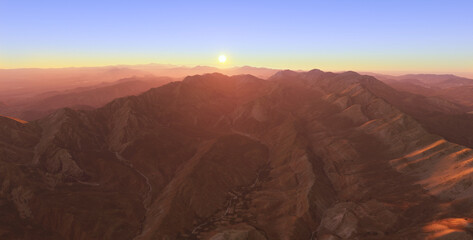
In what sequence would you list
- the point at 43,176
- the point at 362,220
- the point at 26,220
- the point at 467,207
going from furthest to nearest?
the point at 43,176, the point at 26,220, the point at 362,220, the point at 467,207

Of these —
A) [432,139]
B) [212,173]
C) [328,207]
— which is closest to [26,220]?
[212,173]

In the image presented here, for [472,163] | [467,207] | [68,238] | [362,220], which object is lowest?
[68,238]

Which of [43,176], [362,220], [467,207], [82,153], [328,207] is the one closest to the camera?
[467,207]

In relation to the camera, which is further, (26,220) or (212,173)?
(212,173)

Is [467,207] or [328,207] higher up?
[467,207]

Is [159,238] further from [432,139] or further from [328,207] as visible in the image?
[432,139]

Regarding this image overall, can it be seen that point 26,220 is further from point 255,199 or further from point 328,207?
point 328,207
